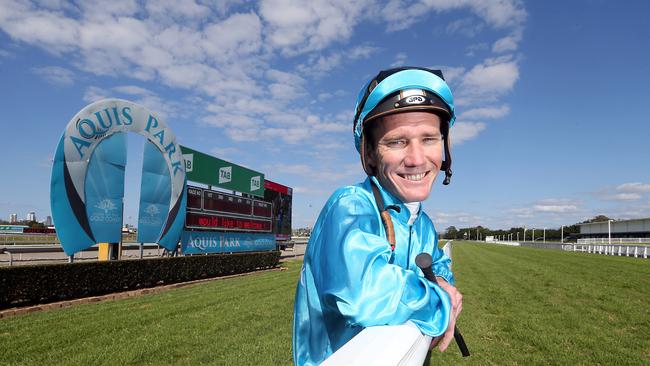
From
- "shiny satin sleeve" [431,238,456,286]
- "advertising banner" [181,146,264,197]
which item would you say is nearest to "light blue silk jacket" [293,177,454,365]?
"shiny satin sleeve" [431,238,456,286]

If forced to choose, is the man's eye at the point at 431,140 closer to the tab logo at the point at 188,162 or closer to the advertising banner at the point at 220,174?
the advertising banner at the point at 220,174

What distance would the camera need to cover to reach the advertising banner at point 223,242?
1619 centimetres

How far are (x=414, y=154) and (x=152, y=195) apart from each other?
14266mm

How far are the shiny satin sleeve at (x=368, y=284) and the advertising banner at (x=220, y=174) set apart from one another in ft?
55.1

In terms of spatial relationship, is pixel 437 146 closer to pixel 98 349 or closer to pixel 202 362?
pixel 202 362

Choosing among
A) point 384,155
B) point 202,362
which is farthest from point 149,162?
point 384,155

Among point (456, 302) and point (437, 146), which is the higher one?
point (437, 146)

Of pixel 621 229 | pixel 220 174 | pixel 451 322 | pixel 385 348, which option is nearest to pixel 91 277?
pixel 220 174

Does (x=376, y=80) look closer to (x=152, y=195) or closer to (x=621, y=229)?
(x=152, y=195)

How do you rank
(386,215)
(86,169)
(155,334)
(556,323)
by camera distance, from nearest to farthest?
1. (386,215)
2. (155,334)
3. (556,323)
4. (86,169)

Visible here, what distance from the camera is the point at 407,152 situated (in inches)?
54.4

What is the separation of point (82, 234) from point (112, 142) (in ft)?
9.12

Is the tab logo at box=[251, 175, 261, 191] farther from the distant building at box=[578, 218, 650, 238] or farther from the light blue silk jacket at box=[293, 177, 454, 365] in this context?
the distant building at box=[578, 218, 650, 238]

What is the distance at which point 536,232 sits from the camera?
15250 cm
